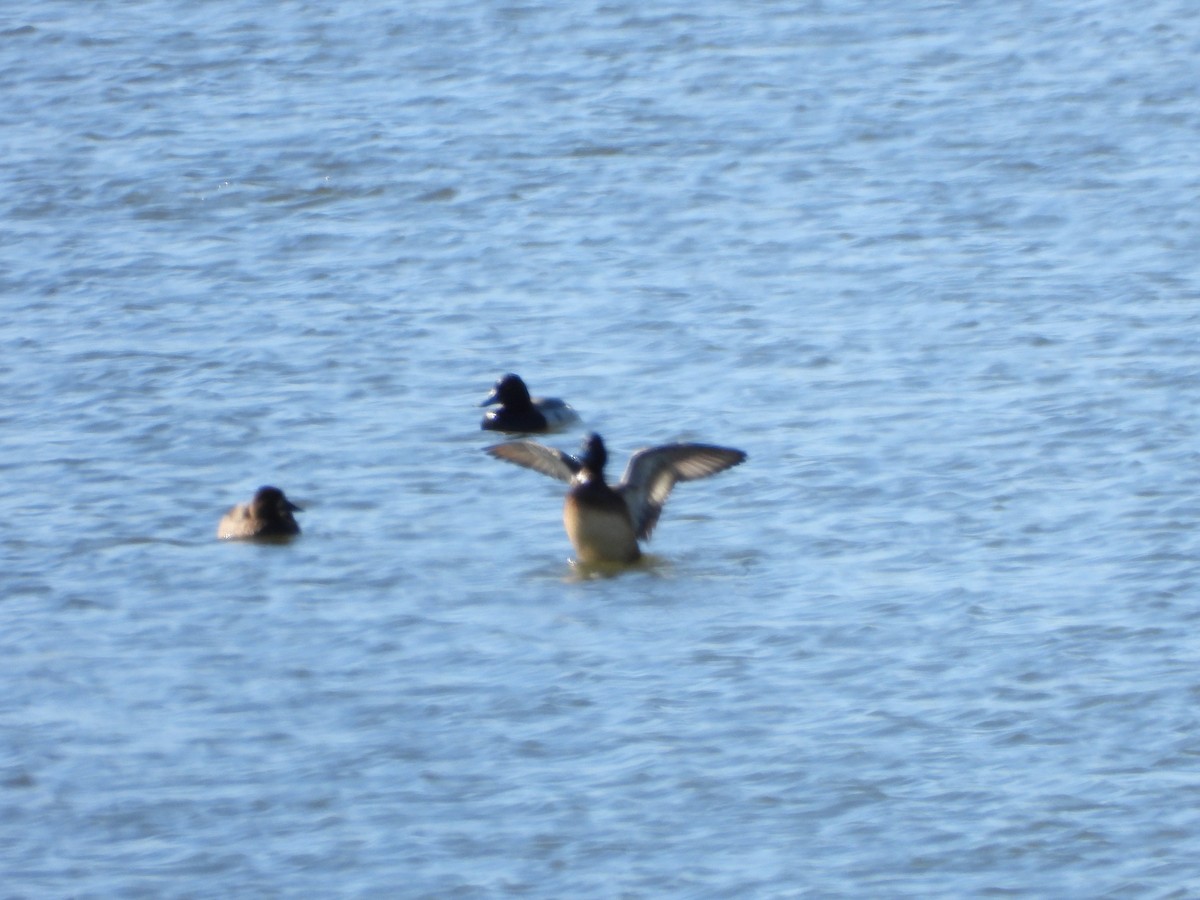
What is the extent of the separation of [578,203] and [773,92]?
3717 mm

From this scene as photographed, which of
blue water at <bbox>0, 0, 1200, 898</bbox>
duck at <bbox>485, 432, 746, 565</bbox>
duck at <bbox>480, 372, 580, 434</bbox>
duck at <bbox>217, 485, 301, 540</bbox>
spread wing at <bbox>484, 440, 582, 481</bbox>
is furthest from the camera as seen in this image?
duck at <bbox>480, 372, 580, 434</bbox>

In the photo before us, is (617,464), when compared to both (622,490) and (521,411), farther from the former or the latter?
(622,490)

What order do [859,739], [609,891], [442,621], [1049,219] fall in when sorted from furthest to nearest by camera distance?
[1049,219], [442,621], [859,739], [609,891]

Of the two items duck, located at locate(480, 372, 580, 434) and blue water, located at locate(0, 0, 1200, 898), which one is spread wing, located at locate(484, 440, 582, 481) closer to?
blue water, located at locate(0, 0, 1200, 898)

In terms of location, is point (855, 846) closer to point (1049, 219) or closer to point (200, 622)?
point (200, 622)

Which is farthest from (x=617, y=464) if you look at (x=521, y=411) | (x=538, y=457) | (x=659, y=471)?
(x=659, y=471)

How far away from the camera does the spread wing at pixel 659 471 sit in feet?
34.2

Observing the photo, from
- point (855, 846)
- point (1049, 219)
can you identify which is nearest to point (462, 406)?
point (1049, 219)

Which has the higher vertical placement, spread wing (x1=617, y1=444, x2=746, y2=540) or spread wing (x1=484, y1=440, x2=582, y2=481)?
spread wing (x1=484, y1=440, x2=582, y2=481)

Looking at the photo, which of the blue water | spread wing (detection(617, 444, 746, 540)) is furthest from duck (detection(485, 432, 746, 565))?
the blue water

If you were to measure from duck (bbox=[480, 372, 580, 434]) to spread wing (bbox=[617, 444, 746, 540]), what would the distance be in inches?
66.1

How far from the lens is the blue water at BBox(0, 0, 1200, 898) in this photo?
24.4 feet

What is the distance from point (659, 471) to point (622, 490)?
26 cm

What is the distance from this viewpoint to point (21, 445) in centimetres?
1220
